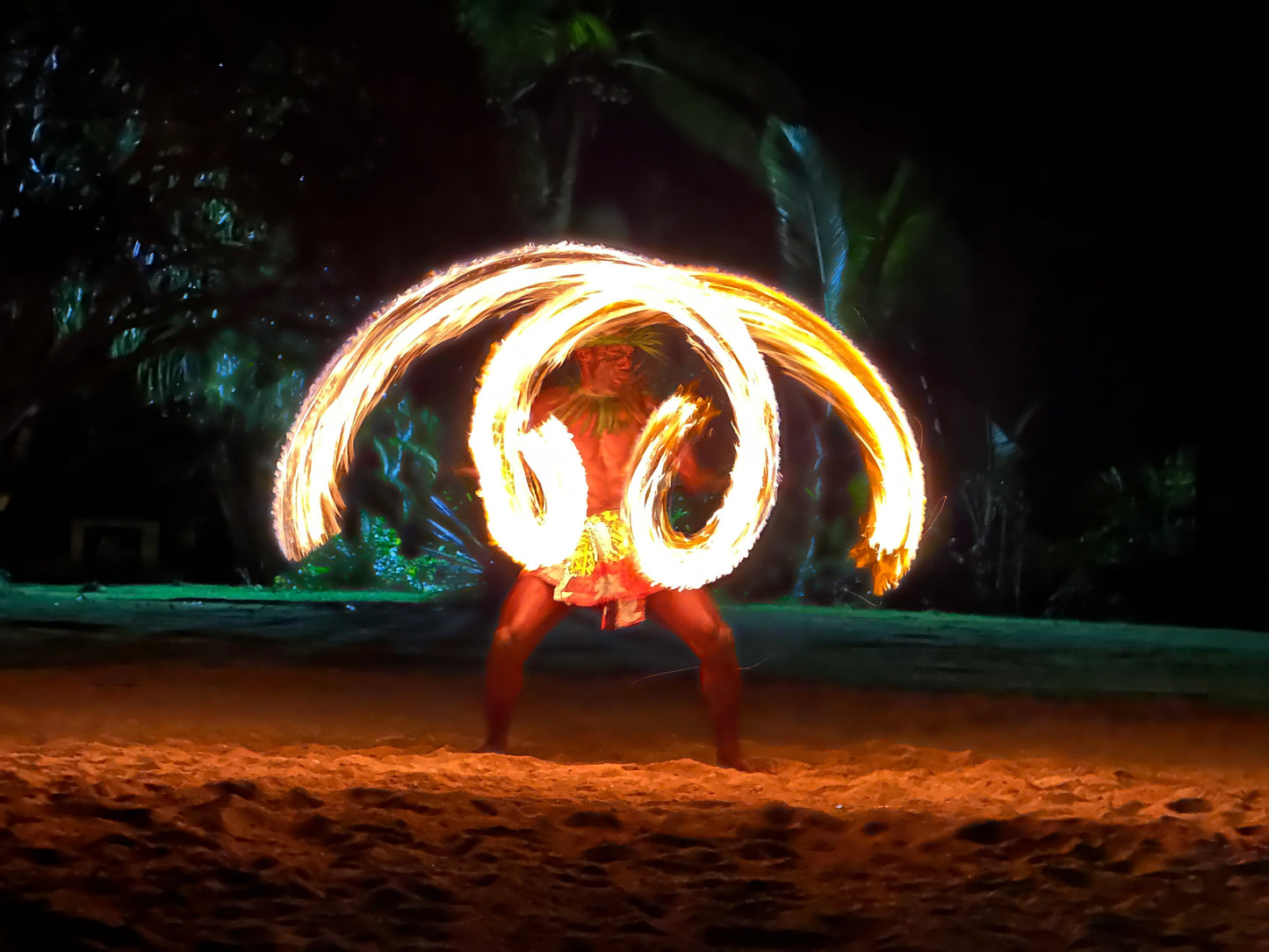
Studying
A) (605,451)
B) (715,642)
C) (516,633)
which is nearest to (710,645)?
(715,642)

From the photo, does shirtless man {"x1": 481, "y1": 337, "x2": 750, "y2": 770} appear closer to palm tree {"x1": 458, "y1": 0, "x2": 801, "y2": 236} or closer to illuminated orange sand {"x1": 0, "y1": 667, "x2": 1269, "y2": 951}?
illuminated orange sand {"x1": 0, "y1": 667, "x2": 1269, "y2": 951}

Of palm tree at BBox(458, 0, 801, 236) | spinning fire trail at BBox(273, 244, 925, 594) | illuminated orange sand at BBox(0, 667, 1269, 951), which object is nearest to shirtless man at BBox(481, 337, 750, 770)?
spinning fire trail at BBox(273, 244, 925, 594)

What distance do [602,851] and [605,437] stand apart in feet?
8.61

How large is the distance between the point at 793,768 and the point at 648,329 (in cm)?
218

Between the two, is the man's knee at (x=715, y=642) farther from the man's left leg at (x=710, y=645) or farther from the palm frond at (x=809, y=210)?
the palm frond at (x=809, y=210)

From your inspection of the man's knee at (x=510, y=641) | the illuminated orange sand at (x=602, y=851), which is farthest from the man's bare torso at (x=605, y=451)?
the illuminated orange sand at (x=602, y=851)

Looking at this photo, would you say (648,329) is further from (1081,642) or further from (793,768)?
(1081,642)

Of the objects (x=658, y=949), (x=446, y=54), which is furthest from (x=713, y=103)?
(x=658, y=949)

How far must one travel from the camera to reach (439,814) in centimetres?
510

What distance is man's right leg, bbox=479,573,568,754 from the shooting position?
7.01 m

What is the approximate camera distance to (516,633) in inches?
276

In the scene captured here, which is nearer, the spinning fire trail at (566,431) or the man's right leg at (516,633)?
the spinning fire trail at (566,431)

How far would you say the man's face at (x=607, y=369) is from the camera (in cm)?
713

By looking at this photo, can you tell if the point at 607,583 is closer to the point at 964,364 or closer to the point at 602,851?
the point at 602,851
